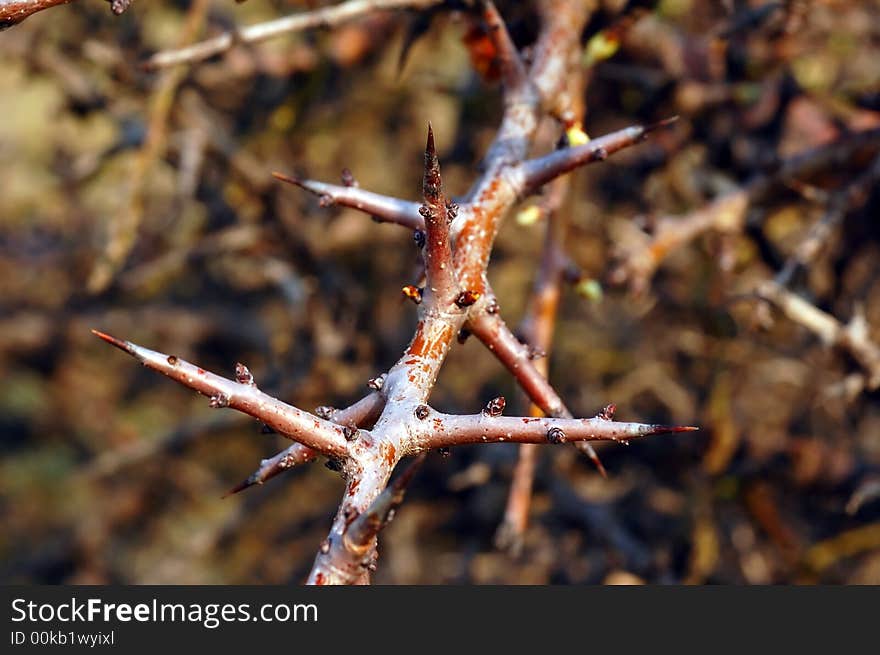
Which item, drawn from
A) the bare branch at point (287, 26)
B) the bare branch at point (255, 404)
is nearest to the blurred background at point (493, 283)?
the bare branch at point (287, 26)

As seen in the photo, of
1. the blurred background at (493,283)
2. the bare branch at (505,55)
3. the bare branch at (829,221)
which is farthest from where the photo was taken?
the blurred background at (493,283)

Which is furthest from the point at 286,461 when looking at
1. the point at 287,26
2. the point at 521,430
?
the point at 287,26

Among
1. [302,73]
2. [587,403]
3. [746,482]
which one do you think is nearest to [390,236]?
[302,73]

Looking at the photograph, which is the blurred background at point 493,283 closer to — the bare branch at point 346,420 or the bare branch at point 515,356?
the bare branch at point 515,356

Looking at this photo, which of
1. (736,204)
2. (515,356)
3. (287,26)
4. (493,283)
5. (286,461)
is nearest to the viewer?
(286,461)

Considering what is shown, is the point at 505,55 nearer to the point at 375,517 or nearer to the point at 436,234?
the point at 436,234
